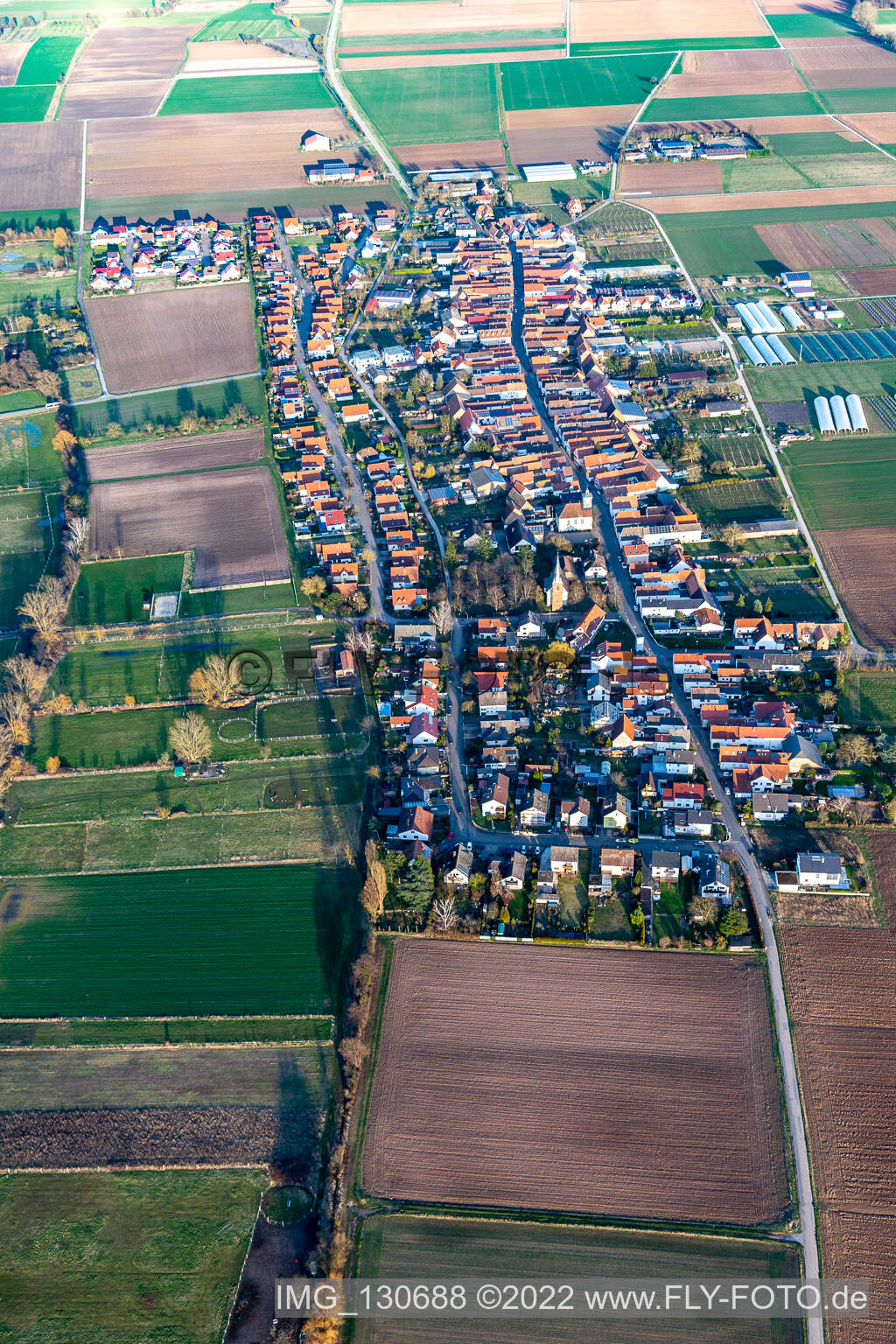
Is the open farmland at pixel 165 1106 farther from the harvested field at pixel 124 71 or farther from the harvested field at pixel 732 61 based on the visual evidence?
the harvested field at pixel 732 61

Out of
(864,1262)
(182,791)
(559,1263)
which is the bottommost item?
(559,1263)

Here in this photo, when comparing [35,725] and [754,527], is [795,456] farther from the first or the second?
[35,725]

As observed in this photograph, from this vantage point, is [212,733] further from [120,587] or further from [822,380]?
[822,380]

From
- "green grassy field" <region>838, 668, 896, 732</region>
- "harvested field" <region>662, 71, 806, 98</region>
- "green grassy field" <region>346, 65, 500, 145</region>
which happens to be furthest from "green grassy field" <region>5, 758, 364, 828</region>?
"harvested field" <region>662, 71, 806, 98</region>

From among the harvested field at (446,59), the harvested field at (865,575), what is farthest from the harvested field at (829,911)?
the harvested field at (446,59)

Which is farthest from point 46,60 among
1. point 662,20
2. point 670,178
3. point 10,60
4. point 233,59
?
point 670,178

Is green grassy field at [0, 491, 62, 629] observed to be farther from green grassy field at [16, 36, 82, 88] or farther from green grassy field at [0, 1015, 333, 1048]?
green grassy field at [16, 36, 82, 88]
